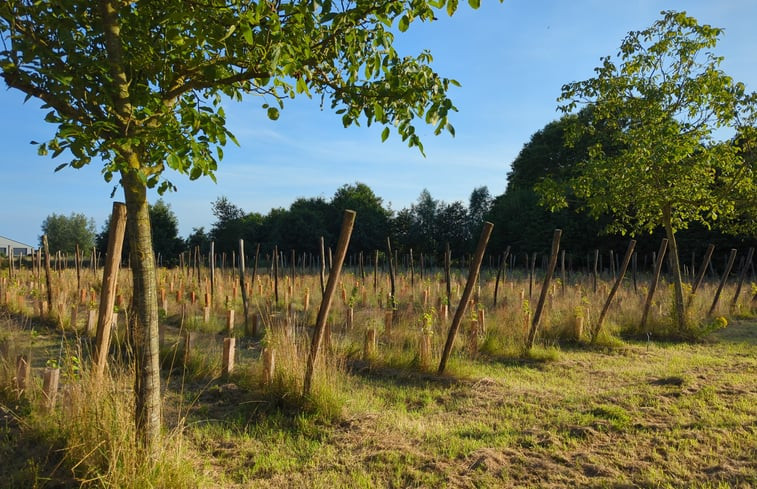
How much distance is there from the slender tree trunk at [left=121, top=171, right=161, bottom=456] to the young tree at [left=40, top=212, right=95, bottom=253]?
217ft

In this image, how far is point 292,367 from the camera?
4715mm

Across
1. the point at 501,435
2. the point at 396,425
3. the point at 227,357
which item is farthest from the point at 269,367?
the point at 501,435

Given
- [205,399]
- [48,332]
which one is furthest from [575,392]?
[48,332]

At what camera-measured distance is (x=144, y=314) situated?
3109 millimetres

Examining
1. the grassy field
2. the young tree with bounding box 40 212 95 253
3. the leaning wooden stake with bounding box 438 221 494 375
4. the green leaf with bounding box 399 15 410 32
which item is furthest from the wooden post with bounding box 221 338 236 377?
the young tree with bounding box 40 212 95 253

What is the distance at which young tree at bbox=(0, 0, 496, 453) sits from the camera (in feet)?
8.48

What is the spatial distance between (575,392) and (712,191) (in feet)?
22.1

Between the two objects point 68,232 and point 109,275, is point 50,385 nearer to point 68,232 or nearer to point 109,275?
point 109,275

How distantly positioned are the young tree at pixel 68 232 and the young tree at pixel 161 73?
6615cm

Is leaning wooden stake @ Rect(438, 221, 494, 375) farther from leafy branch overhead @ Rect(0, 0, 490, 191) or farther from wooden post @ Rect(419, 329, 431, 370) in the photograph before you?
leafy branch overhead @ Rect(0, 0, 490, 191)

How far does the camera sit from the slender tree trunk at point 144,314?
3.03 meters

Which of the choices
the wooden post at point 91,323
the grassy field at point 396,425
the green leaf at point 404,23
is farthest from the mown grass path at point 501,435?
the wooden post at point 91,323

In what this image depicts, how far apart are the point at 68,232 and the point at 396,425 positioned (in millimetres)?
70451

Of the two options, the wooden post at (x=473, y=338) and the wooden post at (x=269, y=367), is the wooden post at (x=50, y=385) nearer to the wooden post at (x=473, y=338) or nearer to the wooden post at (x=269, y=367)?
the wooden post at (x=269, y=367)
